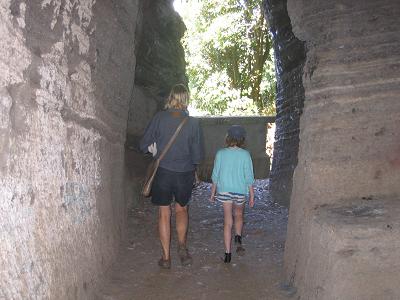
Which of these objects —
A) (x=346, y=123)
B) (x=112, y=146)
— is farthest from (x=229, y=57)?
(x=346, y=123)

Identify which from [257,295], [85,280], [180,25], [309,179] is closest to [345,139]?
[309,179]

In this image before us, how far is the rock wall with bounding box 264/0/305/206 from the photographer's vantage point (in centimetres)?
696

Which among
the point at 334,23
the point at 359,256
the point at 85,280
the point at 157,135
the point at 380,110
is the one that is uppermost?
the point at 334,23

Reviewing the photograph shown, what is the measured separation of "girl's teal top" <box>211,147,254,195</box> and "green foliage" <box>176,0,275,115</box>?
11914 millimetres

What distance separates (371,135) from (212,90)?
1381 cm

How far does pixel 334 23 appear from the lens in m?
3.69

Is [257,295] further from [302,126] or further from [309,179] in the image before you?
[302,126]

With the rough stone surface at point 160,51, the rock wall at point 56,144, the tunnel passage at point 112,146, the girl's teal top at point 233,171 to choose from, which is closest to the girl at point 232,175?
the girl's teal top at point 233,171

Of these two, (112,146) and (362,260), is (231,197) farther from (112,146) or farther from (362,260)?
(362,260)

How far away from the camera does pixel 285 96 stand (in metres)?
7.52

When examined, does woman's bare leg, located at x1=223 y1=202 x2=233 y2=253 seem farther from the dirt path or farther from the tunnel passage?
the tunnel passage

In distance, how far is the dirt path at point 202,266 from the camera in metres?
3.82

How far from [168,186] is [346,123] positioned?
1.72 meters

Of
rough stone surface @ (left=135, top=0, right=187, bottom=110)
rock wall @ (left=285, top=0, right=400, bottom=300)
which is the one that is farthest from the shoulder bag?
rough stone surface @ (left=135, top=0, right=187, bottom=110)
